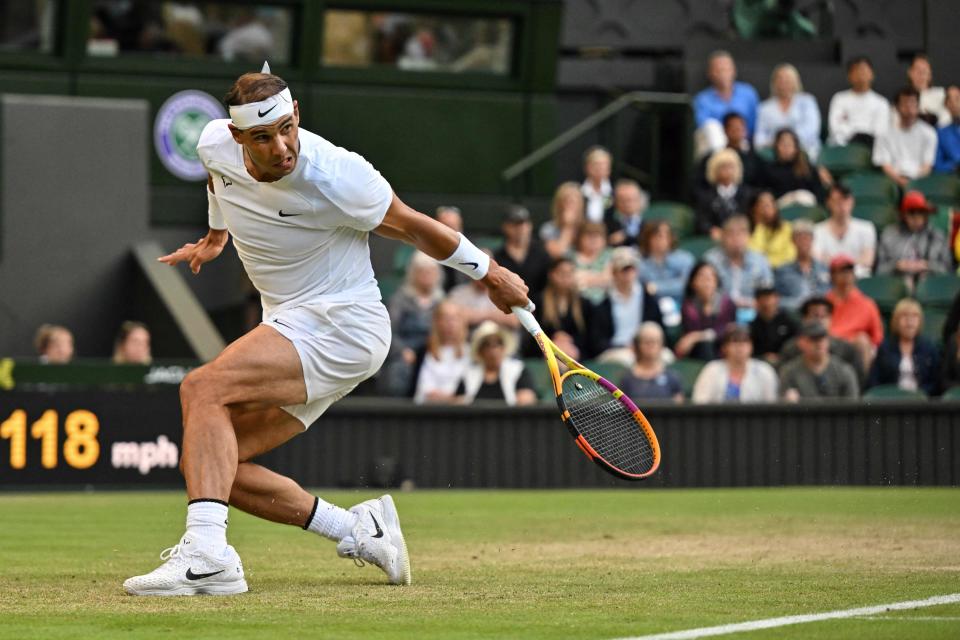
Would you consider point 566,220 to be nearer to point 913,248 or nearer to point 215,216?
point 913,248

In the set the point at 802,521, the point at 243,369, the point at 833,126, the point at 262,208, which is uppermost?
the point at 833,126

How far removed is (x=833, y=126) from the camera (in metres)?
18.1

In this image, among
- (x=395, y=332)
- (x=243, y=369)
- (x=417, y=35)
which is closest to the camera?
(x=243, y=369)

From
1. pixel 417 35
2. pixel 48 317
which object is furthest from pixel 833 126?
pixel 48 317

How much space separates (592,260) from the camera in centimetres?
1531

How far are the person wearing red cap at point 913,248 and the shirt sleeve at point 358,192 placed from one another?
415 inches

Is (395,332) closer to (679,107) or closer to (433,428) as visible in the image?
(433,428)

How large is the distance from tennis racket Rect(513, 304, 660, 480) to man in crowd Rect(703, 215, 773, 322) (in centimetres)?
817

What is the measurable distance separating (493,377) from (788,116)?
534 centimetres

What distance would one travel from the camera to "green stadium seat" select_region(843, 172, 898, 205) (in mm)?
17312

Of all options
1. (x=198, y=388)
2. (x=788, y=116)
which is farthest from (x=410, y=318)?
(x=198, y=388)

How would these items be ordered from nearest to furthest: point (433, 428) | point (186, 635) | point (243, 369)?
point (186, 635) → point (243, 369) → point (433, 428)

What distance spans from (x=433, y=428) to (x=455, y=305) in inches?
38.8

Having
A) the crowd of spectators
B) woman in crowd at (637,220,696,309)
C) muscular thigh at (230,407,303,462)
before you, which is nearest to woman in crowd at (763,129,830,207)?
the crowd of spectators
